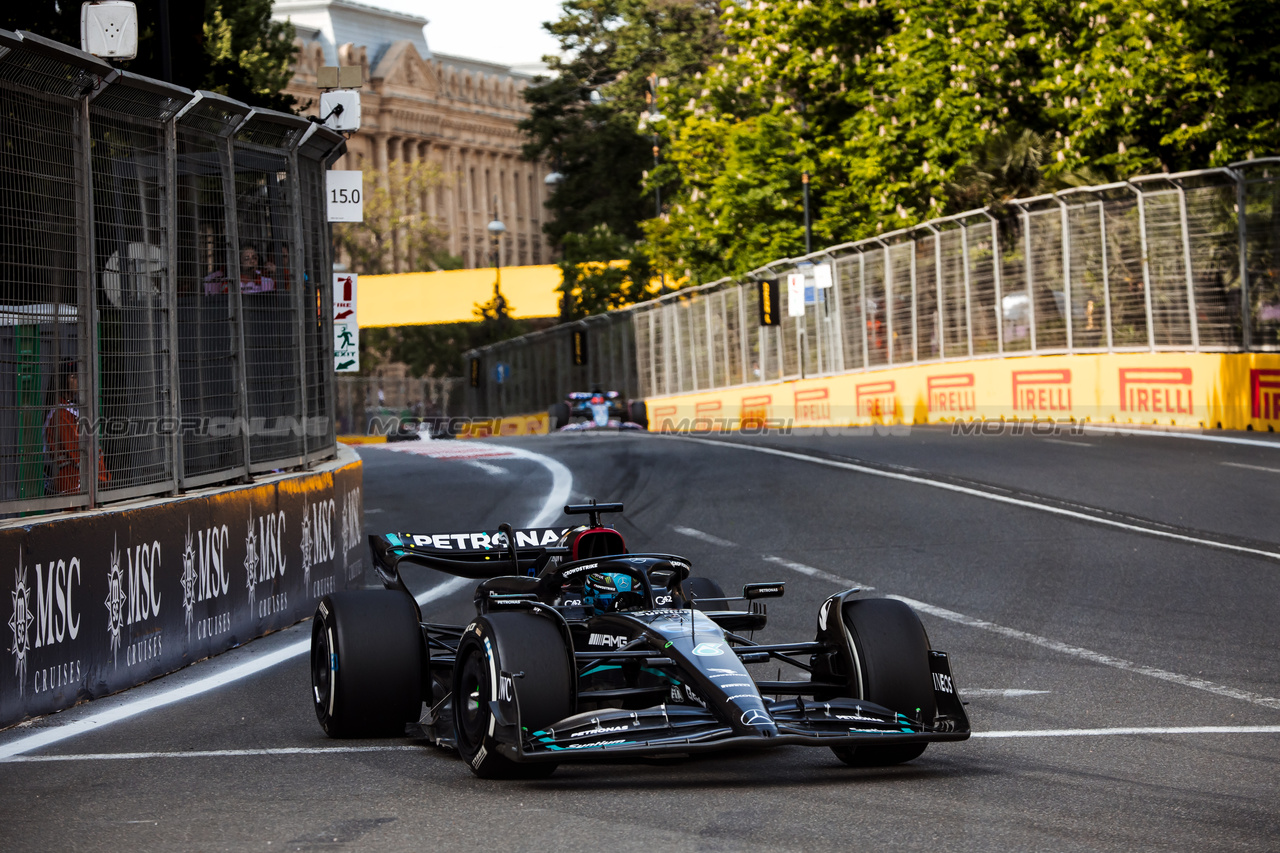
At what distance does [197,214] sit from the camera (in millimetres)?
9523

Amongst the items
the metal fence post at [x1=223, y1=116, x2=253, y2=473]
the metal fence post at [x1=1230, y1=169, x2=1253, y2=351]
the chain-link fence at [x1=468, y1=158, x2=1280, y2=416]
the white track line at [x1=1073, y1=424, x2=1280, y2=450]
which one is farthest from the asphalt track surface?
the chain-link fence at [x1=468, y1=158, x2=1280, y2=416]

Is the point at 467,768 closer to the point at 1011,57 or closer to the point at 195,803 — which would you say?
the point at 195,803

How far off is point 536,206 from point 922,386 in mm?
91263

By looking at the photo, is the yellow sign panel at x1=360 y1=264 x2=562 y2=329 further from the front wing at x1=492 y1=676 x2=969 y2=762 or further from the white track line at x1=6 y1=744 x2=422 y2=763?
the front wing at x1=492 y1=676 x2=969 y2=762

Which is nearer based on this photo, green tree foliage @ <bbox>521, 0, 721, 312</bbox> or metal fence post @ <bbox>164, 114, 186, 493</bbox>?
metal fence post @ <bbox>164, 114, 186, 493</bbox>

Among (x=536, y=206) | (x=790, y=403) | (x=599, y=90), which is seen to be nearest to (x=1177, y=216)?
(x=790, y=403)

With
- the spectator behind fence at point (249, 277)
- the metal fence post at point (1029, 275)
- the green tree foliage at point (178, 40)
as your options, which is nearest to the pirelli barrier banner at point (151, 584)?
the spectator behind fence at point (249, 277)

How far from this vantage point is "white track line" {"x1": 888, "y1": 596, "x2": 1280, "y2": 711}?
7398 mm

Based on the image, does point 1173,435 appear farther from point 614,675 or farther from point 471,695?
point 471,695

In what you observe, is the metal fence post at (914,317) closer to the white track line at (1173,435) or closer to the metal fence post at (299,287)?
the white track line at (1173,435)

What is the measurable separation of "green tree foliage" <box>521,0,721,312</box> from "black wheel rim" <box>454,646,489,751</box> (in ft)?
191

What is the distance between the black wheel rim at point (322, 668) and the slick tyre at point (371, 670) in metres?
0.01

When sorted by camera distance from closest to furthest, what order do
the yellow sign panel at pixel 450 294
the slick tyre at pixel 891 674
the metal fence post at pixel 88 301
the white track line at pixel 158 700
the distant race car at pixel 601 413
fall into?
the slick tyre at pixel 891 674
the white track line at pixel 158 700
the metal fence post at pixel 88 301
the distant race car at pixel 601 413
the yellow sign panel at pixel 450 294

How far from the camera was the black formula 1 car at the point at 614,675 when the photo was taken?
5543 mm
